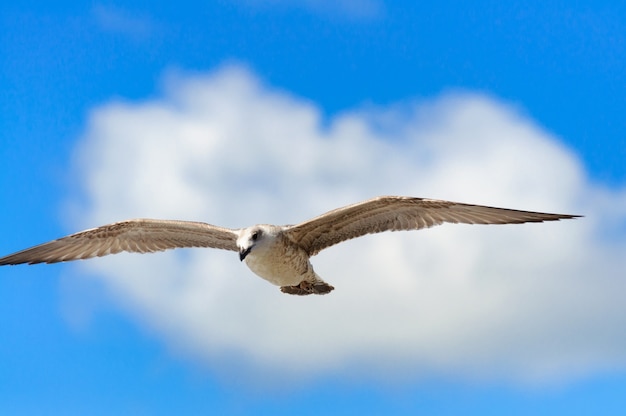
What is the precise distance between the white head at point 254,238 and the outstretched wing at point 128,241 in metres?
1.43

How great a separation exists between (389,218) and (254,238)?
2.59 metres

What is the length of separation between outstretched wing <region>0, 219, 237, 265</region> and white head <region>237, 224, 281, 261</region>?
1435 millimetres

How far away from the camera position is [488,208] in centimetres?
1472

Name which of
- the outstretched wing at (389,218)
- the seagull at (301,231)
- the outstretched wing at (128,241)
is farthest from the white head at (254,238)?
the outstretched wing at (128,241)

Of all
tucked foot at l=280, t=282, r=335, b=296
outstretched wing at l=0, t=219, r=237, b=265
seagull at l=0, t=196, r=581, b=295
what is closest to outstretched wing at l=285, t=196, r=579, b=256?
seagull at l=0, t=196, r=581, b=295

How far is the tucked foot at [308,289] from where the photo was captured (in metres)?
15.9

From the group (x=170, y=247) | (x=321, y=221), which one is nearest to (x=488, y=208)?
(x=321, y=221)

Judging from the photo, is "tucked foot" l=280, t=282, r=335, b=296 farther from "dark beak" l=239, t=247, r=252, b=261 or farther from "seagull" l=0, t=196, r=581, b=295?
"dark beak" l=239, t=247, r=252, b=261

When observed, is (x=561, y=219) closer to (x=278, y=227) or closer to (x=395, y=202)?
(x=395, y=202)

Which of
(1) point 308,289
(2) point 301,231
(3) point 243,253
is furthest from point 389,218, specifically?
(3) point 243,253

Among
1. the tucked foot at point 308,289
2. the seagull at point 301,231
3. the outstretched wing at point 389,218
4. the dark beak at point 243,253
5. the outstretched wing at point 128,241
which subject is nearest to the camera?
the dark beak at point 243,253

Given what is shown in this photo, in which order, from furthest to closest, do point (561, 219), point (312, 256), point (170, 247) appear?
point (170, 247), point (312, 256), point (561, 219)

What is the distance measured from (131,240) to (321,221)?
4390 mm

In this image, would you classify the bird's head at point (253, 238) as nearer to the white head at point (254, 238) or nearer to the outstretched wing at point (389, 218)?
the white head at point (254, 238)
